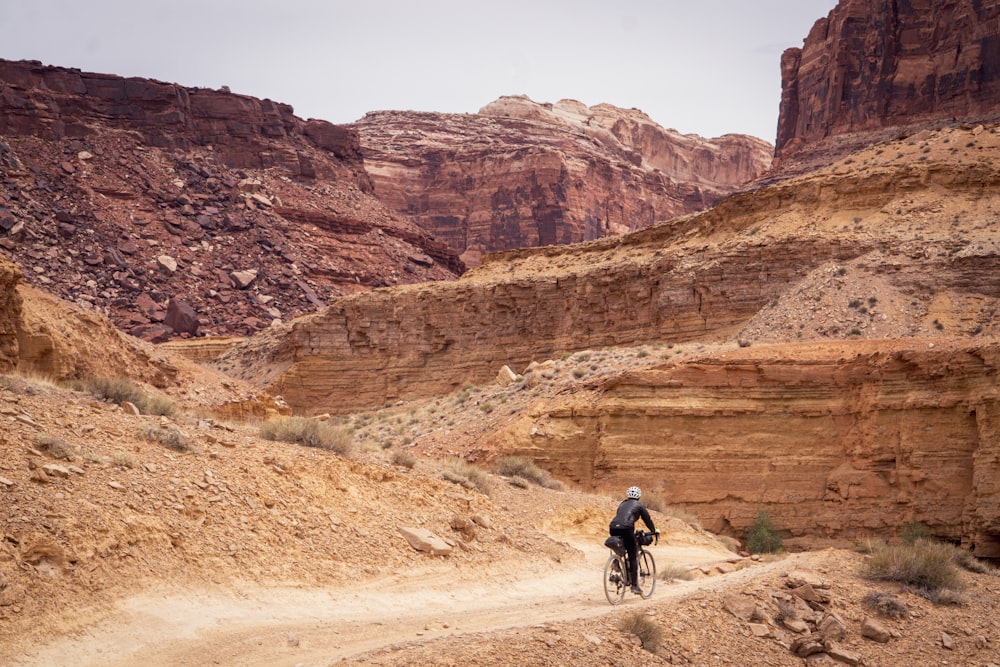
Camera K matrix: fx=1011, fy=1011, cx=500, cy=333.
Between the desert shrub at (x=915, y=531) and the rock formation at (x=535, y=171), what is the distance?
3013 inches

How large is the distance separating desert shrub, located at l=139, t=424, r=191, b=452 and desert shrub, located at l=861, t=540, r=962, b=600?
361 inches

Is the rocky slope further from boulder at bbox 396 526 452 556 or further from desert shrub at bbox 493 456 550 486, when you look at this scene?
boulder at bbox 396 526 452 556

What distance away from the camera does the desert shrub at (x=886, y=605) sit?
41.0 feet

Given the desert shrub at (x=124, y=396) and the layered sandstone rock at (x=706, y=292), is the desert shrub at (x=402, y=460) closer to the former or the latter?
the desert shrub at (x=124, y=396)

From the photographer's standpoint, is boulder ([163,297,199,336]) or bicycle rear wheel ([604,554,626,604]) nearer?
bicycle rear wheel ([604,554,626,604])

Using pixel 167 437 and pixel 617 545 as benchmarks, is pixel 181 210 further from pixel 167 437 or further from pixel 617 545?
pixel 617 545

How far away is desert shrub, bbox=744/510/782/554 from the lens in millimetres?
21922

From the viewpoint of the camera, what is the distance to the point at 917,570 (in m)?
13.6

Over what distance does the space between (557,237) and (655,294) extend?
62.2 metres

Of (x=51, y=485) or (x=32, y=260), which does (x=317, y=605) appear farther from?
(x=32, y=260)

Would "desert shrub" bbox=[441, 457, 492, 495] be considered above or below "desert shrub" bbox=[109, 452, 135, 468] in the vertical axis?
below

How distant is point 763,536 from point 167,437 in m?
14.2

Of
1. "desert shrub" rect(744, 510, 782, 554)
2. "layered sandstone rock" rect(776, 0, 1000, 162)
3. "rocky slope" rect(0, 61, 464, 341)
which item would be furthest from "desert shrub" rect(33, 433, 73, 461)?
"layered sandstone rock" rect(776, 0, 1000, 162)

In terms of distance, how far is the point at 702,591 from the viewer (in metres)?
11.9
